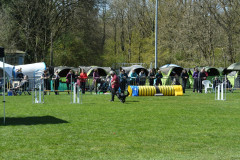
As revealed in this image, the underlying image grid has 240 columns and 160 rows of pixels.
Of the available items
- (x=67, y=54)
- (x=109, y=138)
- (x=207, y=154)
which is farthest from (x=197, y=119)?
(x=67, y=54)

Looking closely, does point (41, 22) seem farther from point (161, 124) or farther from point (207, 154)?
point (207, 154)

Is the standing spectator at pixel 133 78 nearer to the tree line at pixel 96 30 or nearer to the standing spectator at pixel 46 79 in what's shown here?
the standing spectator at pixel 46 79

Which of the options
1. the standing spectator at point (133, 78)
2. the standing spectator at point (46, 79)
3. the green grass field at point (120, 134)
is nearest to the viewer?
the green grass field at point (120, 134)

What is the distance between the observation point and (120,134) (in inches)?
408

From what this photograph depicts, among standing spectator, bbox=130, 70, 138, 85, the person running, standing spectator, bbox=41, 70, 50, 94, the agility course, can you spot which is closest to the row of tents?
the person running

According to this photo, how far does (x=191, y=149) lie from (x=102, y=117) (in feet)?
18.5

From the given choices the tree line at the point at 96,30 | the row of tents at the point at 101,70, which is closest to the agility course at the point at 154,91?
the row of tents at the point at 101,70

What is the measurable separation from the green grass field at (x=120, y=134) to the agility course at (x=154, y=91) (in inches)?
354

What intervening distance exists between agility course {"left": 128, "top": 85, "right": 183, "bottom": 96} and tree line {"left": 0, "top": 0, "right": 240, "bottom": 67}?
20.9 meters

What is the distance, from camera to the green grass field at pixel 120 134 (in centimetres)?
814

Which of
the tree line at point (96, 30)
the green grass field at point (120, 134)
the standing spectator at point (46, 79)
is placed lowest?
the green grass field at point (120, 134)

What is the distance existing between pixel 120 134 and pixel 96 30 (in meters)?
44.6

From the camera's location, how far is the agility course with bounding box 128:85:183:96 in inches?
974

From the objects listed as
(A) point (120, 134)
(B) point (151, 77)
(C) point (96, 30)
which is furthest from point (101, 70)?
(A) point (120, 134)
